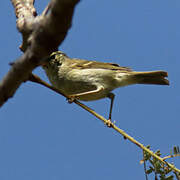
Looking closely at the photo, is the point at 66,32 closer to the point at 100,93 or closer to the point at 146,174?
A: the point at 146,174

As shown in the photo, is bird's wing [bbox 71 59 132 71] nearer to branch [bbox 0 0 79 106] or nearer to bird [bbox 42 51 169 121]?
bird [bbox 42 51 169 121]

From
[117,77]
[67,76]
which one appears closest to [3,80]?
[67,76]

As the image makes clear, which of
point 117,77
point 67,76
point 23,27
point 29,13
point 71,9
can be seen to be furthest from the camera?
point 117,77

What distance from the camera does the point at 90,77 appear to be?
420 cm

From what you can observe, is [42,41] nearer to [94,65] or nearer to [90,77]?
[90,77]

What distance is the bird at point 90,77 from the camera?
404 cm

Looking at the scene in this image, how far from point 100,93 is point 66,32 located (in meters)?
2.97

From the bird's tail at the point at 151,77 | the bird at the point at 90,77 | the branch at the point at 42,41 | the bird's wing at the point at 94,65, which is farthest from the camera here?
the bird's wing at the point at 94,65

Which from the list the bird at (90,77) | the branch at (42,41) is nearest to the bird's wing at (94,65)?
the bird at (90,77)

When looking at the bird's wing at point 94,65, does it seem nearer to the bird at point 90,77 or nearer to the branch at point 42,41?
the bird at point 90,77

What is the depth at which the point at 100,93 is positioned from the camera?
4152 millimetres

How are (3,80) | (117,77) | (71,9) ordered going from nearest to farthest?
(71,9)
(3,80)
(117,77)

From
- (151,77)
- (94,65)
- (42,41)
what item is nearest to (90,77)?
(94,65)

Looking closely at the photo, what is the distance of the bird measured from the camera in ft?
13.3
